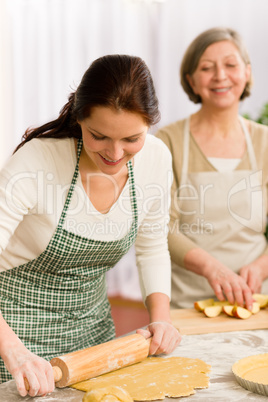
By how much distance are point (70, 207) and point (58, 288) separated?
24 cm

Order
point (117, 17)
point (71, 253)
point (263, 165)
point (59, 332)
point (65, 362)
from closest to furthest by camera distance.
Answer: point (65, 362)
point (71, 253)
point (59, 332)
point (263, 165)
point (117, 17)

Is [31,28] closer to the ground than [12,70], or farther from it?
farther from it

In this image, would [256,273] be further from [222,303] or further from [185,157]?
[185,157]

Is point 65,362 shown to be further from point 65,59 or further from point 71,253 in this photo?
point 65,59

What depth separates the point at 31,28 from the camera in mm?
4484

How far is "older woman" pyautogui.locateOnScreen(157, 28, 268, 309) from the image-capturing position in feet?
6.37

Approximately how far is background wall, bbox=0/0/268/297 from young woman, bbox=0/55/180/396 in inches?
95.2

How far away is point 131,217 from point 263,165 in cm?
73

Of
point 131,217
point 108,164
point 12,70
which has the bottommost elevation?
point 131,217

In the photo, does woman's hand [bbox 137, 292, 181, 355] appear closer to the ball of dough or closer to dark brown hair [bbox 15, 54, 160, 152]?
the ball of dough

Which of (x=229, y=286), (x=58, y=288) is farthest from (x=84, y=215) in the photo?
(x=229, y=286)

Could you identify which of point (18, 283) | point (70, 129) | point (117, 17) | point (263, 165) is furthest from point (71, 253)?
point (117, 17)

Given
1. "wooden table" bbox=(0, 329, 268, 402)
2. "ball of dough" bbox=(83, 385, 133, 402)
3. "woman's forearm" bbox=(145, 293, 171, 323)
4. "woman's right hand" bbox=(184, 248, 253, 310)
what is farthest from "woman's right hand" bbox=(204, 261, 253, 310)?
"ball of dough" bbox=(83, 385, 133, 402)

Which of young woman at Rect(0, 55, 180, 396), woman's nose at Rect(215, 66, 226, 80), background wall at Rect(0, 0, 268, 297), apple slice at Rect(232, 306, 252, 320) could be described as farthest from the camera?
background wall at Rect(0, 0, 268, 297)
